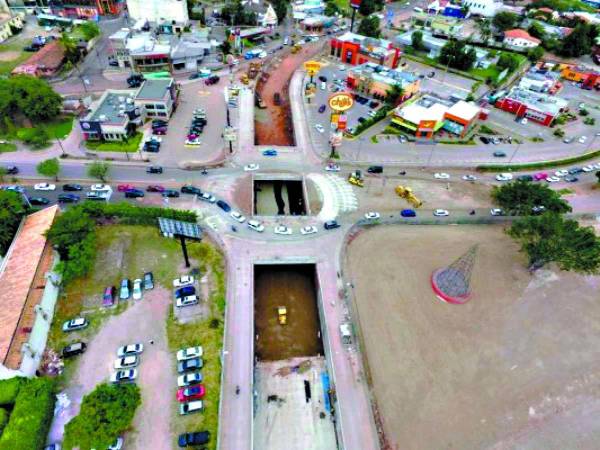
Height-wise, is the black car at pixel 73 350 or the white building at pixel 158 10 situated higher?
the white building at pixel 158 10

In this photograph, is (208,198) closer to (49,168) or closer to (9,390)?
→ (49,168)

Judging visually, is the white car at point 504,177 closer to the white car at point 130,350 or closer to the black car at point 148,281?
the black car at point 148,281

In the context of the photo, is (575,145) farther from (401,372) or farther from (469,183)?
(401,372)

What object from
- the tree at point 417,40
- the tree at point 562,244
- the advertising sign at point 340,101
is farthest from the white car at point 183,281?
the tree at point 417,40

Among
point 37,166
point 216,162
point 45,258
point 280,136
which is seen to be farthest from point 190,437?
point 280,136

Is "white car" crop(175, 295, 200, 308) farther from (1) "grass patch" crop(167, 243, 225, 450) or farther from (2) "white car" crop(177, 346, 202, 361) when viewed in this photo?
(2) "white car" crop(177, 346, 202, 361)

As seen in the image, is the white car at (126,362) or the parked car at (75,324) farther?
the parked car at (75,324)
